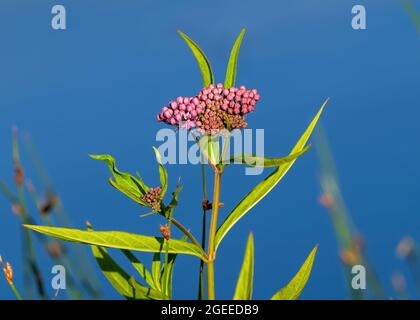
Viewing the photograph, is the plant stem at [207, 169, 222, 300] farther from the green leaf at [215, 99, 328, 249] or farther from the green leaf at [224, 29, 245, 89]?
the green leaf at [224, 29, 245, 89]

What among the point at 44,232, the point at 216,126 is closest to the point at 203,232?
the point at 216,126

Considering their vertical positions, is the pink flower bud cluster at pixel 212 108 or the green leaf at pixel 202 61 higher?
the green leaf at pixel 202 61

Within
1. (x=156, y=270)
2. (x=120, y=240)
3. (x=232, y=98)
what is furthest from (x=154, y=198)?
(x=232, y=98)

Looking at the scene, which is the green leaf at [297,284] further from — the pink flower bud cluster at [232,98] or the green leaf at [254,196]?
the pink flower bud cluster at [232,98]

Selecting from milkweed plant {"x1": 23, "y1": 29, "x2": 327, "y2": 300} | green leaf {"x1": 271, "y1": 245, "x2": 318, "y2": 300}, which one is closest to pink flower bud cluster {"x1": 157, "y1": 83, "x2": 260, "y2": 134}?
milkweed plant {"x1": 23, "y1": 29, "x2": 327, "y2": 300}

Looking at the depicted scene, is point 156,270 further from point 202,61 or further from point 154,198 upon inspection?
point 202,61

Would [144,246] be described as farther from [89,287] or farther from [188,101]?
[188,101]

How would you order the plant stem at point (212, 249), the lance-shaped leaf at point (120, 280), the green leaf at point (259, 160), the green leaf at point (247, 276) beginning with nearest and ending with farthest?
the green leaf at point (247, 276)
the green leaf at point (259, 160)
the plant stem at point (212, 249)
the lance-shaped leaf at point (120, 280)

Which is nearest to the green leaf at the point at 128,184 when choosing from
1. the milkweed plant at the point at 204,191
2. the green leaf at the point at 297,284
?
the milkweed plant at the point at 204,191
